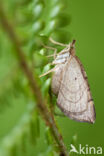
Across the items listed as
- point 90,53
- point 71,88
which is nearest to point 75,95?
point 71,88

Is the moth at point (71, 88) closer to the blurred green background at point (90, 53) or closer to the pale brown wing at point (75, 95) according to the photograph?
the pale brown wing at point (75, 95)

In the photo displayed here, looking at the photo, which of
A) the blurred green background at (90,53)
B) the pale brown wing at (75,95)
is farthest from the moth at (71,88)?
the blurred green background at (90,53)

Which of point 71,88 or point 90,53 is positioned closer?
point 71,88

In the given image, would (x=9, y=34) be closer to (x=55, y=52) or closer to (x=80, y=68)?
(x=55, y=52)

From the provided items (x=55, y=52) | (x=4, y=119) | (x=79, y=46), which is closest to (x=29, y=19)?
(x=55, y=52)

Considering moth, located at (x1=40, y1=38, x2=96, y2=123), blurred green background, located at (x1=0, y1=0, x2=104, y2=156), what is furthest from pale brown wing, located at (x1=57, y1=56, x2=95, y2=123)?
blurred green background, located at (x1=0, y1=0, x2=104, y2=156)

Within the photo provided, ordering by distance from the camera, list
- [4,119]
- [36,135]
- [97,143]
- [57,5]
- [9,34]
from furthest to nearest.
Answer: [97,143]
[4,119]
[57,5]
[36,135]
[9,34]

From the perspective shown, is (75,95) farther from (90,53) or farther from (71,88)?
(90,53)
